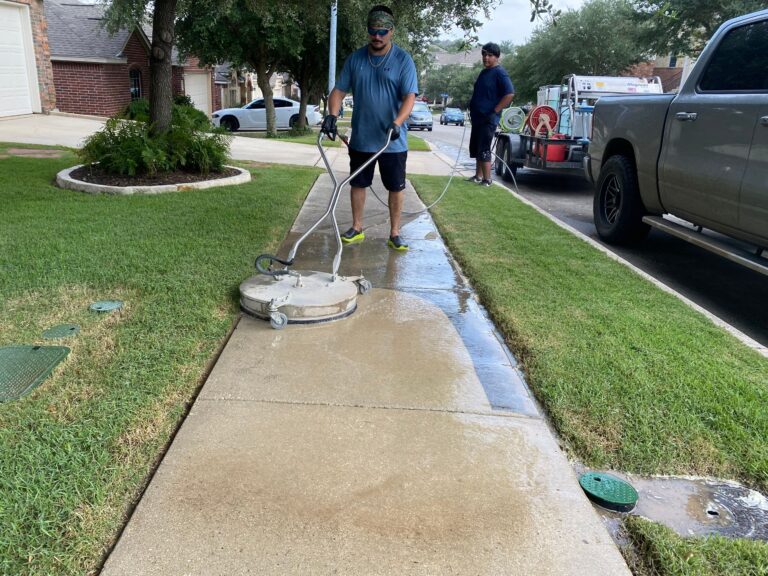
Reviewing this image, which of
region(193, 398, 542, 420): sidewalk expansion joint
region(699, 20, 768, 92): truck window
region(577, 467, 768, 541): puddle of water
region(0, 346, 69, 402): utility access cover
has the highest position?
region(699, 20, 768, 92): truck window

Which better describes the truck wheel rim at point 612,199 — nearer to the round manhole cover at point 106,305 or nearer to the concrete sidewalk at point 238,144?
the round manhole cover at point 106,305

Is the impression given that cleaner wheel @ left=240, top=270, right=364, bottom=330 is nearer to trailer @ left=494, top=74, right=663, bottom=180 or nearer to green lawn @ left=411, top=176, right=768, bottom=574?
green lawn @ left=411, top=176, right=768, bottom=574

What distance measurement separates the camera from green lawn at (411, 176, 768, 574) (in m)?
2.74

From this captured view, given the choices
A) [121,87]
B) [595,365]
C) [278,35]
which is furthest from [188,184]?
[121,87]

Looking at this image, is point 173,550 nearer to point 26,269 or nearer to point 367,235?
point 26,269

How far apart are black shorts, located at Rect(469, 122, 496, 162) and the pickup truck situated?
286 centimetres

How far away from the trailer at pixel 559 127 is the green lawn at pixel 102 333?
520 centimetres

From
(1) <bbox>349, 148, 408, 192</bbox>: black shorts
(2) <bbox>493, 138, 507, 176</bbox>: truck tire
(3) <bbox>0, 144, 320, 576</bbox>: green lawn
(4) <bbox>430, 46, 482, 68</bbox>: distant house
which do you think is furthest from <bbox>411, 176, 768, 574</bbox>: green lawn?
(2) <bbox>493, 138, 507, 176</bbox>: truck tire

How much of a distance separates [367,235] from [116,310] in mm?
3001

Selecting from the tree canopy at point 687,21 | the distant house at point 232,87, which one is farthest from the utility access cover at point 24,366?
the distant house at point 232,87

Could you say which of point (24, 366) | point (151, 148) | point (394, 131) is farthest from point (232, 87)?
point (24, 366)

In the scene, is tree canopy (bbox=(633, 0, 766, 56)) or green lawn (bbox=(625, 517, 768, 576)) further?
tree canopy (bbox=(633, 0, 766, 56))

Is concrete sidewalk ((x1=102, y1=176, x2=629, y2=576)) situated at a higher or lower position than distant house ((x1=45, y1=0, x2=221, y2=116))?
lower

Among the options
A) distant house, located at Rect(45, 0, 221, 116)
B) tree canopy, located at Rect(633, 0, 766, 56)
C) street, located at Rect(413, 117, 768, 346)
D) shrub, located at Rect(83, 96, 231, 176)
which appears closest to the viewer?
street, located at Rect(413, 117, 768, 346)
